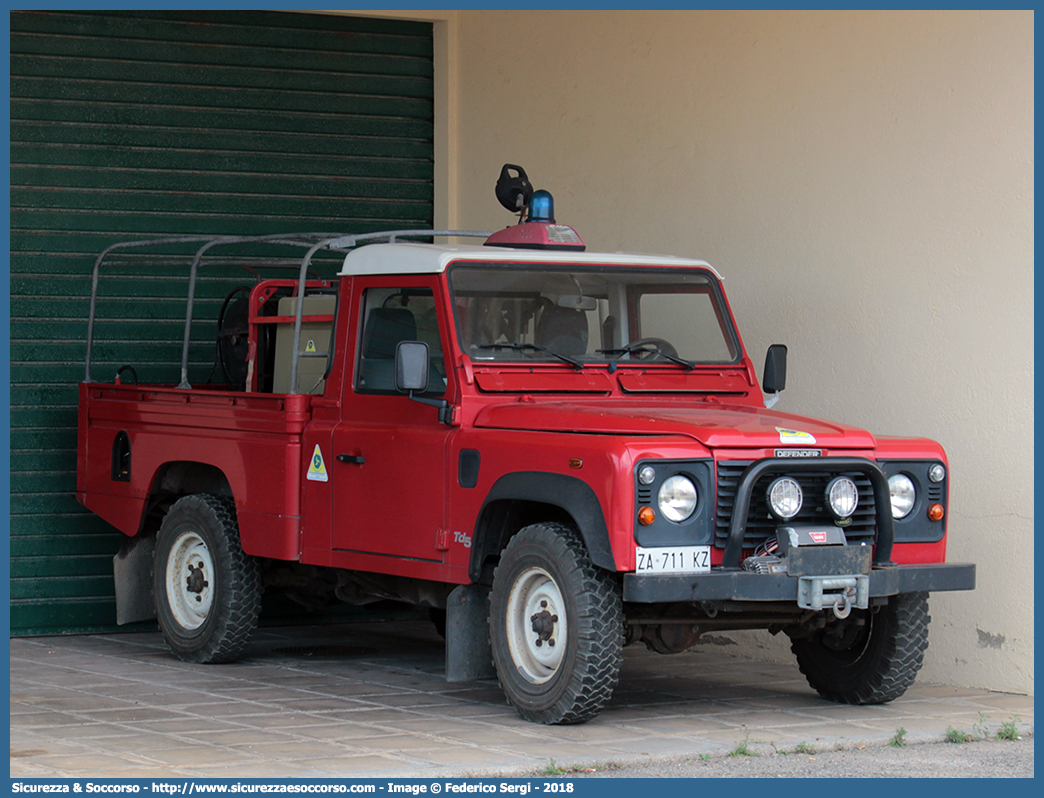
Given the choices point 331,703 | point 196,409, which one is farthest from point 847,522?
point 196,409

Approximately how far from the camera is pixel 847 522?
6.89 m

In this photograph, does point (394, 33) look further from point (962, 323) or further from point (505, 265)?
point (962, 323)

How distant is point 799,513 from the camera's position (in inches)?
268

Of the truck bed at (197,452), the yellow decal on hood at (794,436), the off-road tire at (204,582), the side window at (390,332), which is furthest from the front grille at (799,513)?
the off-road tire at (204,582)

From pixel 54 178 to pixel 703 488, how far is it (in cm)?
582

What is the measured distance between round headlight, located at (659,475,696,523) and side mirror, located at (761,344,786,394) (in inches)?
66.8

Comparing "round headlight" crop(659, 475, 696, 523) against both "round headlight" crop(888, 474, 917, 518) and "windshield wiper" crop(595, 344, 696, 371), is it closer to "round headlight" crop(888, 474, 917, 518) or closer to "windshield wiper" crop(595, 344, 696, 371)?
"round headlight" crop(888, 474, 917, 518)

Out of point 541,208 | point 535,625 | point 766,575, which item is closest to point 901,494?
point 766,575

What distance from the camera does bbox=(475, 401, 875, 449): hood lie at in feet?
21.9

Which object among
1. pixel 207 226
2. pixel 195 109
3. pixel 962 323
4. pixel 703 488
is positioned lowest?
pixel 703 488

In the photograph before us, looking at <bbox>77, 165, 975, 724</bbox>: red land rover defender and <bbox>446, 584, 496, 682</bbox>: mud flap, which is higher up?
<bbox>77, 165, 975, 724</bbox>: red land rover defender

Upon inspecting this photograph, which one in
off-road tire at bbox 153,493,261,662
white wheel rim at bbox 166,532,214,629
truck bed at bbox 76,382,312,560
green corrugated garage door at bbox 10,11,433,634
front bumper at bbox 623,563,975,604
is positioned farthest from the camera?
green corrugated garage door at bbox 10,11,433,634

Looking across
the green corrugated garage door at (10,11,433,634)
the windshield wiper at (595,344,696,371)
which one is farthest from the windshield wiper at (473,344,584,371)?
the green corrugated garage door at (10,11,433,634)

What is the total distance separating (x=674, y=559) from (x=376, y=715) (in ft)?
5.70
